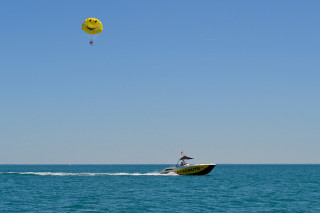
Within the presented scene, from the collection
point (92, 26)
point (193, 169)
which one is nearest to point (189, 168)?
point (193, 169)

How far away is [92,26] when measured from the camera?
49812mm

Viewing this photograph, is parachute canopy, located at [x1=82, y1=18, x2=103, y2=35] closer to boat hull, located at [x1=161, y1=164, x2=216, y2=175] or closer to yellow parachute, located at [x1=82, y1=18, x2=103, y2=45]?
yellow parachute, located at [x1=82, y1=18, x2=103, y2=45]

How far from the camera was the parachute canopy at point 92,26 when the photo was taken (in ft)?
163

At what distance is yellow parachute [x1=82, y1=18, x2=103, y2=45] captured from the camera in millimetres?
49750

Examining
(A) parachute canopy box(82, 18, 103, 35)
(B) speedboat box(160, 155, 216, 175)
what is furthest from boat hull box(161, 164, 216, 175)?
(A) parachute canopy box(82, 18, 103, 35)

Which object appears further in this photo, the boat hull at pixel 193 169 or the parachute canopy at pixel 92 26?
the boat hull at pixel 193 169

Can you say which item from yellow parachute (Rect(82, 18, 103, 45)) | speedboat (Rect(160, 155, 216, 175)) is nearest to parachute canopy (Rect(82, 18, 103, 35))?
yellow parachute (Rect(82, 18, 103, 45))

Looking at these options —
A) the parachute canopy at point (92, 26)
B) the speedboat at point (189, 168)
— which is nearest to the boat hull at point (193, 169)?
the speedboat at point (189, 168)

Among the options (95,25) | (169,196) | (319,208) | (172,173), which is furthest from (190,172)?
(319,208)

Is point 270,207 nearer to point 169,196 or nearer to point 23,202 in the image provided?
point 169,196

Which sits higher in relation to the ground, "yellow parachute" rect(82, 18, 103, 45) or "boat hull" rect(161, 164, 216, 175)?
"yellow parachute" rect(82, 18, 103, 45)

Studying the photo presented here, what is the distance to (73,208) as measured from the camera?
32.1 meters

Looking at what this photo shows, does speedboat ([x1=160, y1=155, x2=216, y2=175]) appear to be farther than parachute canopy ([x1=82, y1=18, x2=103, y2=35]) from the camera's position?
Yes

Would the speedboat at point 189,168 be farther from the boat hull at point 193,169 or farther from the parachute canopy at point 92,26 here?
the parachute canopy at point 92,26
